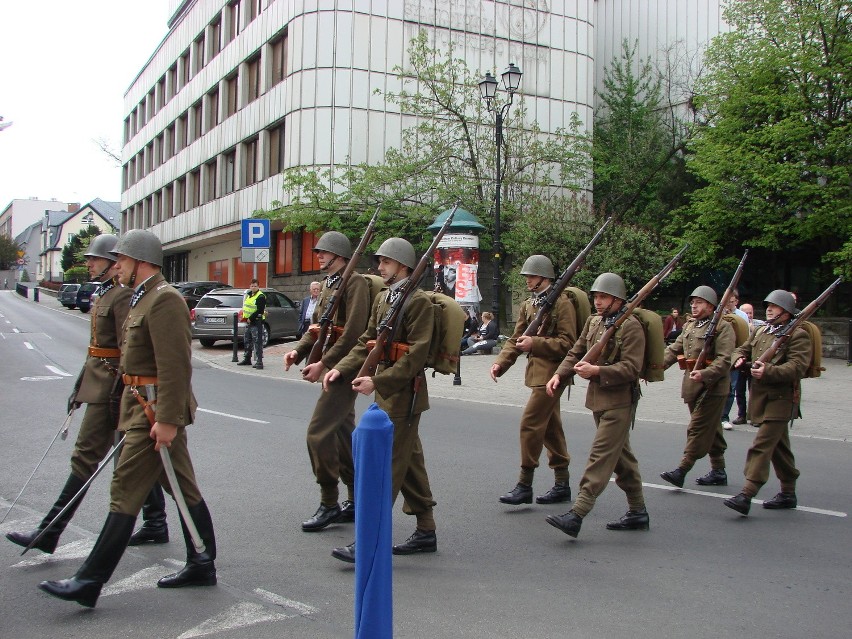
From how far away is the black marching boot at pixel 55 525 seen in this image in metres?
4.84

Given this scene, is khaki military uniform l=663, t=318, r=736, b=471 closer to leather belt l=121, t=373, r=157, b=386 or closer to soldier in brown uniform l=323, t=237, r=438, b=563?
soldier in brown uniform l=323, t=237, r=438, b=563

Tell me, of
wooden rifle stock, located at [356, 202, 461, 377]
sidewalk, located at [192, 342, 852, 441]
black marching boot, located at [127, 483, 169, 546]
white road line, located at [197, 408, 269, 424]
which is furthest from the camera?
sidewalk, located at [192, 342, 852, 441]

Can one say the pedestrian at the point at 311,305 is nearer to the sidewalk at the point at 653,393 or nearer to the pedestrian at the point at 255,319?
the pedestrian at the point at 255,319

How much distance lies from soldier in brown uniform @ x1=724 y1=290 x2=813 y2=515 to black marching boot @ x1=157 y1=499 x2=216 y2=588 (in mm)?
3919

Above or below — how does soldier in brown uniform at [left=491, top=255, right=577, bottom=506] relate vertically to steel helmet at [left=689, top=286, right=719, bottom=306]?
below

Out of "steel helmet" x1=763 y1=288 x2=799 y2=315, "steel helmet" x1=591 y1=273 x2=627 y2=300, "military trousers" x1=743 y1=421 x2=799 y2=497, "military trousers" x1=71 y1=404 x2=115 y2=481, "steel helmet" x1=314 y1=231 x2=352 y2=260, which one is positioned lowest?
"military trousers" x1=743 y1=421 x2=799 y2=497

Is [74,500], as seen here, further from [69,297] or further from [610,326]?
[69,297]

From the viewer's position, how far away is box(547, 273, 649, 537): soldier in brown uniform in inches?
226

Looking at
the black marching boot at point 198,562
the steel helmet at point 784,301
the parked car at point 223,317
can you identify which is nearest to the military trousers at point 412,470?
the black marching boot at point 198,562

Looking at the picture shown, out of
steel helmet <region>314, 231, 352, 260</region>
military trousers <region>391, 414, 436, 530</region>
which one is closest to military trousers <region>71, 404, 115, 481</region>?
military trousers <region>391, 414, 436, 530</region>

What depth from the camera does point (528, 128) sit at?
2900 cm

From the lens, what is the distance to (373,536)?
2762mm

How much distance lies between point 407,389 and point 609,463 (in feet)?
5.18

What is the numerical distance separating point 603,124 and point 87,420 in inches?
1265
